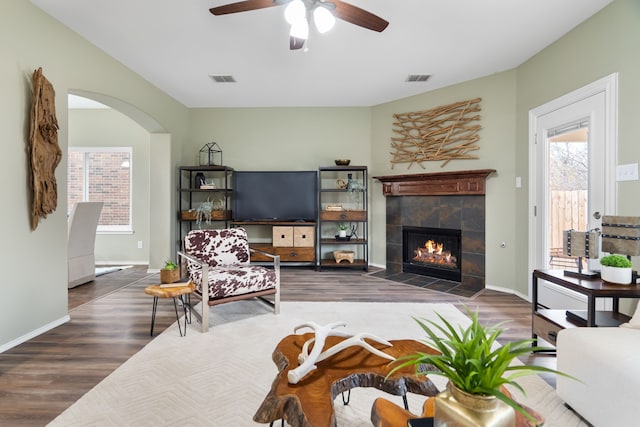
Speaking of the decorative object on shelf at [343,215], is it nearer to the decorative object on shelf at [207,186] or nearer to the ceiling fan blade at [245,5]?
the decorative object on shelf at [207,186]

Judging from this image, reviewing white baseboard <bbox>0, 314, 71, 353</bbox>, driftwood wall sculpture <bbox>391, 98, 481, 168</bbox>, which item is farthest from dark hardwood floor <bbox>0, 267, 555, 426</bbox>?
driftwood wall sculpture <bbox>391, 98, 481, 168</bbox>

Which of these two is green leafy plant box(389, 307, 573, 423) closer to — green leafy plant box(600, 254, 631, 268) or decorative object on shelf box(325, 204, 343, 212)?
green leafy plant box(600, 254, 631, 268)

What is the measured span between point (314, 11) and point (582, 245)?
2.44 meters

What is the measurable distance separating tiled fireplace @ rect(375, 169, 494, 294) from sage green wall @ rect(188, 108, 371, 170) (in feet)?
3.42

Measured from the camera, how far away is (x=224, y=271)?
9.86 ft

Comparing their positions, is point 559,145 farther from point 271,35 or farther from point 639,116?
point 271,35

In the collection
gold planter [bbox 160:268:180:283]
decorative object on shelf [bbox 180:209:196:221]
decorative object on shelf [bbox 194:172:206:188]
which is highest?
decorative object on shelf [bbox 194:172:206:188]

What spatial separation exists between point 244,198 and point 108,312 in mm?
2622

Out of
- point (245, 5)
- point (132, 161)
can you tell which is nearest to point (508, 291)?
point (245, 5)

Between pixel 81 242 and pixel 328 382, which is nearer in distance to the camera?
pixel 328 382

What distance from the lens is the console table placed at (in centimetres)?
189

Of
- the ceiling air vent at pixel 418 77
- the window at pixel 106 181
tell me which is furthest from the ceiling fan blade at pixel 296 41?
the window at pixel 106 181

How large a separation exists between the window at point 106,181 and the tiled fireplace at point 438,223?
15.3 ft

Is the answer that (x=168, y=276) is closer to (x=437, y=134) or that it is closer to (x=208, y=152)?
(x=208, y=152)
